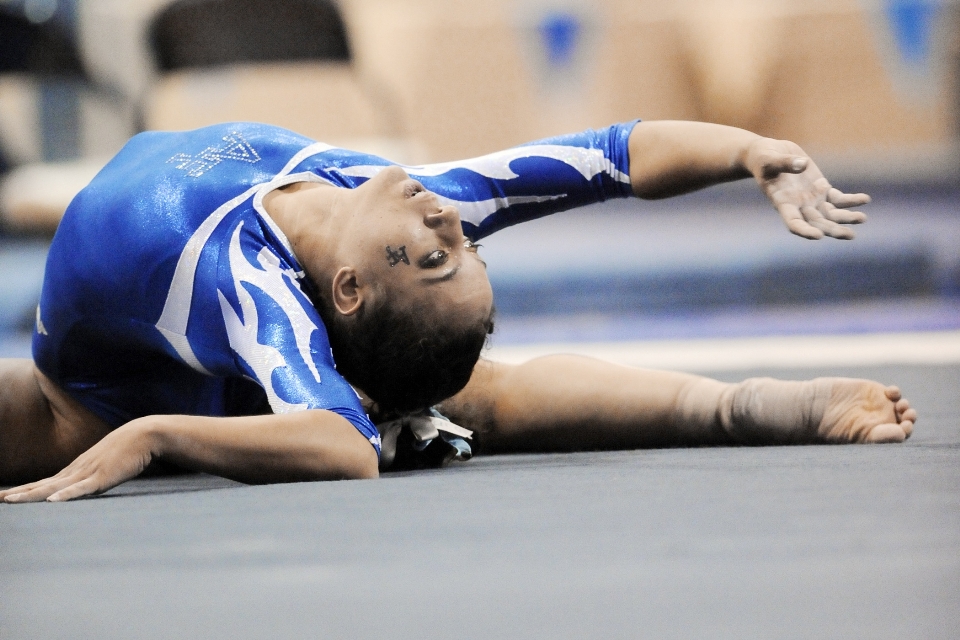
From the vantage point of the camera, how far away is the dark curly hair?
138cm

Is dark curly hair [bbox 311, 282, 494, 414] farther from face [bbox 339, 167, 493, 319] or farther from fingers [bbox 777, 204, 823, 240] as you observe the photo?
fingers [bbox 777, 204, 823, 240]

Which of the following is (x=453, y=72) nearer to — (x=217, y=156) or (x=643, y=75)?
(x=643, y=75)

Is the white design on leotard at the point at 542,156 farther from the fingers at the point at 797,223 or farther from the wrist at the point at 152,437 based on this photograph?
the wrist at the point at 152,437

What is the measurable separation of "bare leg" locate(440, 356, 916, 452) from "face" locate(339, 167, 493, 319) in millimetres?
301

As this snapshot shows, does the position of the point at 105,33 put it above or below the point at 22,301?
above

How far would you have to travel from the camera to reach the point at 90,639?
701 mm

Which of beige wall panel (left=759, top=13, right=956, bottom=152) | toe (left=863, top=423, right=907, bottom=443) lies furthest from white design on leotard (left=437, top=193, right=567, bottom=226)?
beige wall panel (left=759, top=13, right=956, bottom=152)

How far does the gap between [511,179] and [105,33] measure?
5018 millimetres

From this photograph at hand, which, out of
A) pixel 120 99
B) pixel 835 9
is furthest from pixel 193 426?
pixel 835 9

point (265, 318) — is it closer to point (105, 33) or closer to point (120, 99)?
point (120, 99)

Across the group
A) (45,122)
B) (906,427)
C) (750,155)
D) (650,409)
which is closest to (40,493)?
(650,409)

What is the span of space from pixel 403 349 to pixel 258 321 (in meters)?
0.17

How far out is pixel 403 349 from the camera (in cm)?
140

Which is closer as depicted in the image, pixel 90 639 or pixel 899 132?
pixel 90 639
